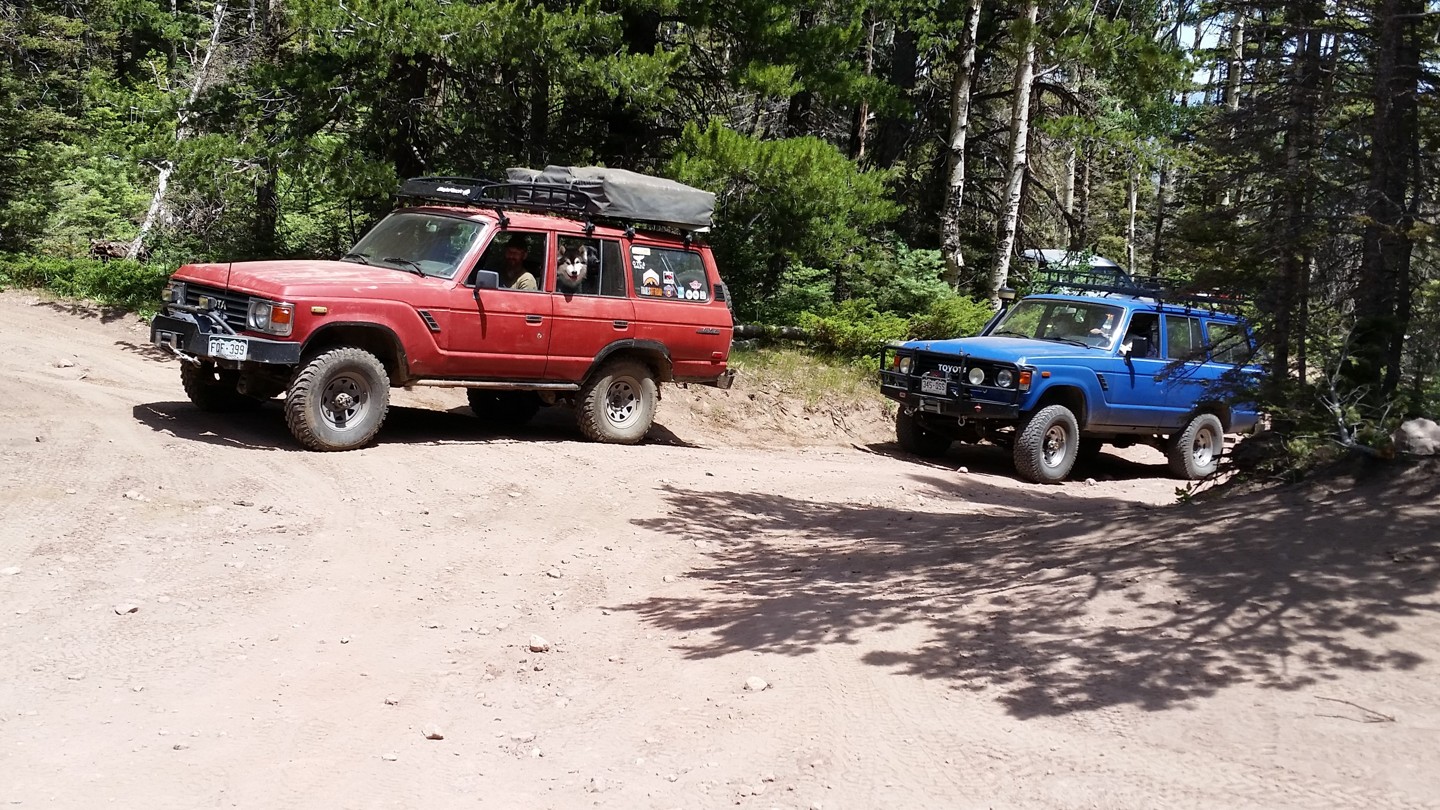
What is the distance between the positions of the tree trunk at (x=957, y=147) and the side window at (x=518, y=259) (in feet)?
34.3

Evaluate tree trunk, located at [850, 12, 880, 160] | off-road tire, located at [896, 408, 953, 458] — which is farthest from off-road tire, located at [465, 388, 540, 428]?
tree trunk, located at [850, 12, 880, 160]

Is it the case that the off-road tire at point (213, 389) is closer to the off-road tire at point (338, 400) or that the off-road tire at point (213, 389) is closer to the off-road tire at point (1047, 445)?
the off-road tire at point (338, 400)

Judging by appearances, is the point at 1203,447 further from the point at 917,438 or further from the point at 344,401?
the point at 344,401

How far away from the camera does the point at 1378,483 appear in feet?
23.9

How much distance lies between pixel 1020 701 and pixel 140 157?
13490mm

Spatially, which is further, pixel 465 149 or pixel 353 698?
pixel 465 149

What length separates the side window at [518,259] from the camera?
458 inches

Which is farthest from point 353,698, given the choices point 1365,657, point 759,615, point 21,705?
point 1365,657

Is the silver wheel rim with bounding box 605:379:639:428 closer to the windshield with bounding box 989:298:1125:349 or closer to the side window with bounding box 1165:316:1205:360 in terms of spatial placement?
the windshield with bounding box 989:298:1125:349

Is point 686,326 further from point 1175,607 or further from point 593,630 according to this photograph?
point 1175,607

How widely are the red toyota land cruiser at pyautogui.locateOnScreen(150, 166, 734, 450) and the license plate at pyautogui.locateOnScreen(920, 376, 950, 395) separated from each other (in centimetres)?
227

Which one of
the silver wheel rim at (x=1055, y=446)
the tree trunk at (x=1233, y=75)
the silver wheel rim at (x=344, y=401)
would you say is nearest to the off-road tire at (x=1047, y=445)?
the silver wheel rim at (x=1055, y=446)

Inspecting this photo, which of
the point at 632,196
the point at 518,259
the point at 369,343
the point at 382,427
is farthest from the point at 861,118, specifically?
the point at 369,343

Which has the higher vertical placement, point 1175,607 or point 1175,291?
point 1175,291
